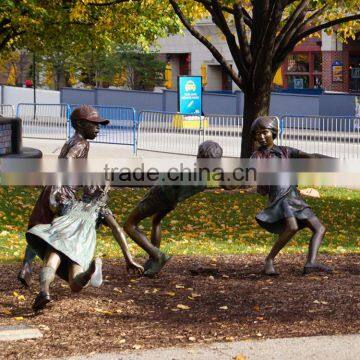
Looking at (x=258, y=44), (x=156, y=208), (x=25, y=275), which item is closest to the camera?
(x=25, y=275)

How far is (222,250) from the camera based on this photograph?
1235 centimetres

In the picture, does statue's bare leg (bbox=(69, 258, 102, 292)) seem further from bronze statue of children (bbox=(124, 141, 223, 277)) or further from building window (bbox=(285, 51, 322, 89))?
building window (bbox=(285, 51, 322, 89))

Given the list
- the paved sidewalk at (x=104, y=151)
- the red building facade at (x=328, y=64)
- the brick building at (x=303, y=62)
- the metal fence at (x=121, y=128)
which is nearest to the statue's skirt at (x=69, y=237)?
the paved sidewalk at (x=104, y=151)

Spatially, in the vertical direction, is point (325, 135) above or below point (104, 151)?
above

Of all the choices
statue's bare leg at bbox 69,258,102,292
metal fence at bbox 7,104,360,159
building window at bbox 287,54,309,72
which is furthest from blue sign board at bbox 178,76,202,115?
statue's bare leg at bbox 69,258,102,292

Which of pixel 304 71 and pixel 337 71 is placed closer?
pixel 337 71

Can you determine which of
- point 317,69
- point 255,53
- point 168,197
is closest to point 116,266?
point 168,197

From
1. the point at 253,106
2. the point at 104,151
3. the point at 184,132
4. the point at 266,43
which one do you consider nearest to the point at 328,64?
the point at 184,132

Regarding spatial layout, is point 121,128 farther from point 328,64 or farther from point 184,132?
point 328,64

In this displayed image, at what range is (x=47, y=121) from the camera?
30797 millimetres

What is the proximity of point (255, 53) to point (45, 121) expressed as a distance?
43.4ft

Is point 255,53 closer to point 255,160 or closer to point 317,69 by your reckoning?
point 255,160

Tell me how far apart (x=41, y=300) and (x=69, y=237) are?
0.56 meters

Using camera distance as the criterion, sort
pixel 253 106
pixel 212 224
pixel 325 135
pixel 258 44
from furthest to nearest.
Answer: pixel 325 135
pixel 253 106
pixel 258 44
pixel 212 224
